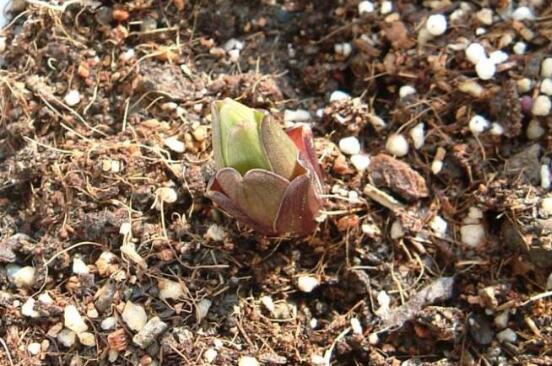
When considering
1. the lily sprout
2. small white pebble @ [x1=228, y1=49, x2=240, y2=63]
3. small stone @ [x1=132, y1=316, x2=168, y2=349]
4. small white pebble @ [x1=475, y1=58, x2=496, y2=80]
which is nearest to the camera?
the lily sprout

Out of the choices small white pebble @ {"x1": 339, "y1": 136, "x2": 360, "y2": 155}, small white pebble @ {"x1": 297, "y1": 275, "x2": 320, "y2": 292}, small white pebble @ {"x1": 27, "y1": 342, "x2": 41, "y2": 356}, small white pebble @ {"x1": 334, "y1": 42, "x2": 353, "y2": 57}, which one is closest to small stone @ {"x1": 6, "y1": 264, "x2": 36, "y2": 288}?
small white pebble @ {"x1": 27, "y1": 342, "x2": 41, "y2": 356}

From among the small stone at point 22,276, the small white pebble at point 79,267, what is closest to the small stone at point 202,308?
the small white pebble at point 79,267

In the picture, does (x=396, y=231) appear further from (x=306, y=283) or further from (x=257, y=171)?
(x=257, y=171)

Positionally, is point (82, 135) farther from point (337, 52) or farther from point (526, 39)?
point (526, 39)

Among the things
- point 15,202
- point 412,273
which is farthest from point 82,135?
point 412,273

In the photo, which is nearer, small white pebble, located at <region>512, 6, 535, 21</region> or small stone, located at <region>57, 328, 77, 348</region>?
small stone, located at <region>57, 328, 77, 348</region>

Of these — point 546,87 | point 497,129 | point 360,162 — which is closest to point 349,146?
point 360,162

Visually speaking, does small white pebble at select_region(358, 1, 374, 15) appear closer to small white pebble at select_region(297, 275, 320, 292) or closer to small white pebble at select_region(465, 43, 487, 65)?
small white pebble at select_region(465, 43, 487, 65)
